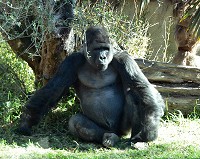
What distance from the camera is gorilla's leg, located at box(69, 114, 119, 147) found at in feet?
19.4

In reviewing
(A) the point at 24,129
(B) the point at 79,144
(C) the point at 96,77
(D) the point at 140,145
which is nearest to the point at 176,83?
(C) the point at 96,77

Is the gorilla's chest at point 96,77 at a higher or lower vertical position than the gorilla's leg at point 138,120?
higher

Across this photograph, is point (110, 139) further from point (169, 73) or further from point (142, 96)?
point (169, 73)

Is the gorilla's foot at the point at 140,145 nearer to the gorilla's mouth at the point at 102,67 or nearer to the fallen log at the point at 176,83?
the gorilla's mouth at the point at 102,67

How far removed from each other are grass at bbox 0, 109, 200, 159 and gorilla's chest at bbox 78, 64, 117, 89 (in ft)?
2.46

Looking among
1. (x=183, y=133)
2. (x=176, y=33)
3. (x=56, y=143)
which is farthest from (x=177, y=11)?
(x=56, y=143)

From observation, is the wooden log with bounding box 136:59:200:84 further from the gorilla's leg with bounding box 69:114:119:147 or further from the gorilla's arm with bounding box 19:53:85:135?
the gorilla's leg with bounding box 69:114:119:147

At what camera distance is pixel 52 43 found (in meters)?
6.65

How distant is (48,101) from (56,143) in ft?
1.78

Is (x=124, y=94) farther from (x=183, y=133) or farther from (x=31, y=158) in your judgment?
(x=31, y=158)

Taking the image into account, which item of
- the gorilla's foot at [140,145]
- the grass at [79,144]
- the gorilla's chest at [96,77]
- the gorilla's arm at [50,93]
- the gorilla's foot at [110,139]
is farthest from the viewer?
the gorilla's chest at [96,77]

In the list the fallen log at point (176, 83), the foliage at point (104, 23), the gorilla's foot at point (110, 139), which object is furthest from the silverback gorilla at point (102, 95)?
the fallen log at point (176, 83)

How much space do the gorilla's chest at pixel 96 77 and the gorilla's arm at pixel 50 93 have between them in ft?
0.36

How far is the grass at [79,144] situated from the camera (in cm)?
519
